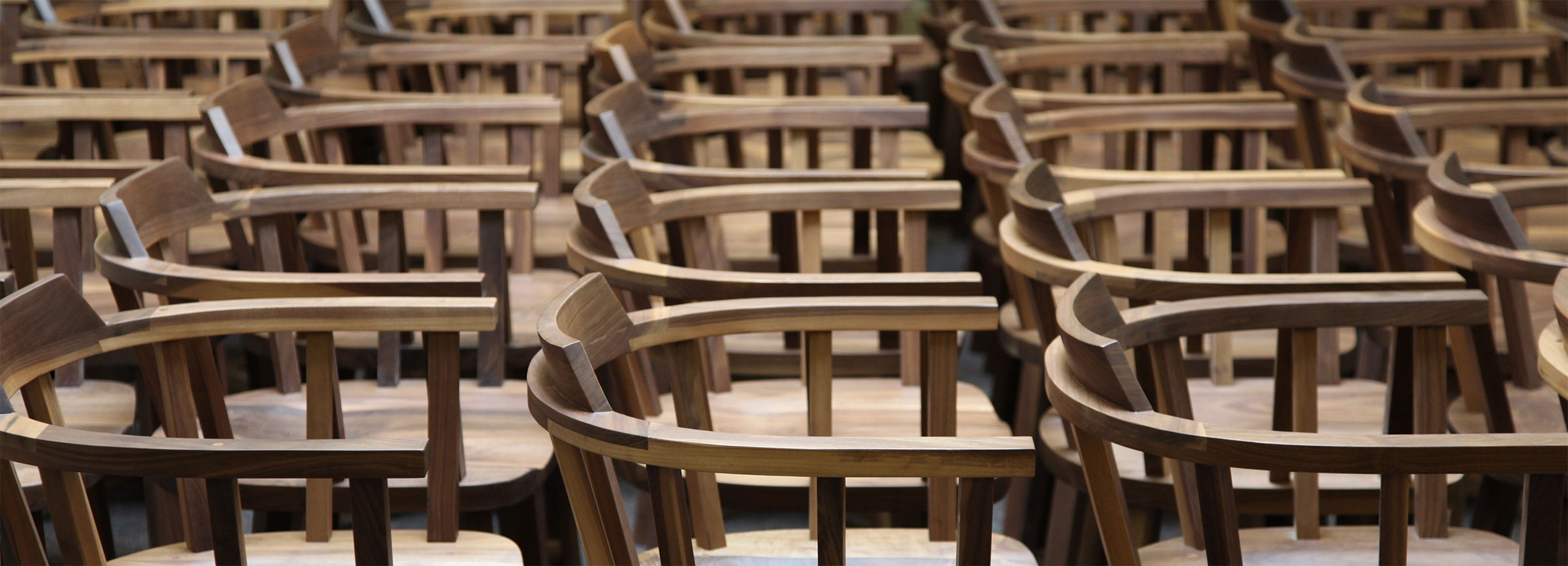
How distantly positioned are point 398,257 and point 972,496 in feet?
3.64

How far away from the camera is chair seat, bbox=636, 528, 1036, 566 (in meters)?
1.41

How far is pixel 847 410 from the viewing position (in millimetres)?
1828

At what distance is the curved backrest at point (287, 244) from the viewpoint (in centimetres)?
147

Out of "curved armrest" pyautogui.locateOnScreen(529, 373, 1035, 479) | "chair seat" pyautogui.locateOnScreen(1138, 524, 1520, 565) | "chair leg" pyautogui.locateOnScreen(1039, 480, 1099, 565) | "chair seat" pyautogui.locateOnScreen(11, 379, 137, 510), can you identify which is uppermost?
"curved armrest" pyautogui.locateOnScreen(529, 373, 1035, 479)

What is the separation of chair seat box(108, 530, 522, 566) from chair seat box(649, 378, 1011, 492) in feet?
1.01

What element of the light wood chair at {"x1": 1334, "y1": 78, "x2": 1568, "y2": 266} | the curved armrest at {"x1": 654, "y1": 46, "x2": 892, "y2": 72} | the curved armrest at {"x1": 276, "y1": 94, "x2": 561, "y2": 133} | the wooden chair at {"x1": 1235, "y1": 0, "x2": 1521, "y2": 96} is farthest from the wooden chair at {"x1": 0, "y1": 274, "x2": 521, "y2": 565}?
the wooden chair at {"x1": 1235, "y1": 0, "x2": 1521, "y2": 96}

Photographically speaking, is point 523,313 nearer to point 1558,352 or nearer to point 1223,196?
point 1223,196

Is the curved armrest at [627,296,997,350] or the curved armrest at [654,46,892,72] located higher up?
the curved armrest at [654,46,892,72]

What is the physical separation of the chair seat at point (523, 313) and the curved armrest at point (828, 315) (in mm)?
536

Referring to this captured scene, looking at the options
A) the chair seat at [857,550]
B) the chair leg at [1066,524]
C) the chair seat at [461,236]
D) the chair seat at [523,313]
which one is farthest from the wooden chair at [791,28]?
the chair seat at [857,550]

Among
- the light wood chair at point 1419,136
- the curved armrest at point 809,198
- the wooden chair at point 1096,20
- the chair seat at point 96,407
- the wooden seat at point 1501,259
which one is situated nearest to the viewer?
the wooden seat at point 1501,259

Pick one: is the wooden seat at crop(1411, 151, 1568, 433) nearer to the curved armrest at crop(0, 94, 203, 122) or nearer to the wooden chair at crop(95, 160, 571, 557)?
the wooden chair at crop(95, 160, 571, 557)

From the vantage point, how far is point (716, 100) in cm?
244

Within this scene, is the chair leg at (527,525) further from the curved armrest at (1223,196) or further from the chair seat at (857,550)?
the curved armrest at (1223,196)
